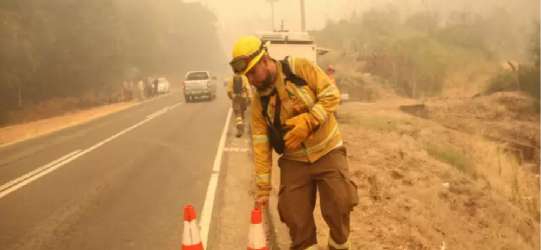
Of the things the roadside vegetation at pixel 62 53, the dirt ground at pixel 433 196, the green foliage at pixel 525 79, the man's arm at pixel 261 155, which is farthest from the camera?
the roadside vegetation at pixel 62 53

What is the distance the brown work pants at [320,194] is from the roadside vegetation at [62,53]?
790 inches

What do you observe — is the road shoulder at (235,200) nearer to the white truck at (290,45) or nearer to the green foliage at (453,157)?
the green foliage at (453,157)

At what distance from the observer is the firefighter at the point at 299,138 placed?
9.25 ft

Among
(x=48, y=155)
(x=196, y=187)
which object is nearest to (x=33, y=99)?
(x=48, y=155)

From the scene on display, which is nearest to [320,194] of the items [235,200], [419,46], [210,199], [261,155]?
[261,155]

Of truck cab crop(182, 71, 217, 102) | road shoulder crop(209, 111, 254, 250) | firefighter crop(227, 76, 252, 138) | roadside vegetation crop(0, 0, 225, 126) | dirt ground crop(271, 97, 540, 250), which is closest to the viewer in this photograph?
road shoulder crop(209, 111, 254, 250)

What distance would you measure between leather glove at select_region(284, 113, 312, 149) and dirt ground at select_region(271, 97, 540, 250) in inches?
66.5

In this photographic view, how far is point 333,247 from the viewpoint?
10.7ft

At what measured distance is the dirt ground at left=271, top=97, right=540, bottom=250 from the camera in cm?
467

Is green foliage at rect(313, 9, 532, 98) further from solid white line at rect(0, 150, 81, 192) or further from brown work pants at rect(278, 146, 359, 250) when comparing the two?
brown work pants at rect(278, 146, 359, 250)

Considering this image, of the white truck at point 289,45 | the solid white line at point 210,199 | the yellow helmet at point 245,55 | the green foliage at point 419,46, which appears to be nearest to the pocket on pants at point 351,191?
the yellow helmet at point 245,55

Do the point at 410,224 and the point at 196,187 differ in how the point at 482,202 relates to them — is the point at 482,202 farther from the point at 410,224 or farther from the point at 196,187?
the point at 196,187

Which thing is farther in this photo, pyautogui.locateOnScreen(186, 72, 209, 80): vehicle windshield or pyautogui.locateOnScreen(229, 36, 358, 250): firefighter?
pyautogui.locateOnScreen(186, 72, 209, 80): vehicle windshield

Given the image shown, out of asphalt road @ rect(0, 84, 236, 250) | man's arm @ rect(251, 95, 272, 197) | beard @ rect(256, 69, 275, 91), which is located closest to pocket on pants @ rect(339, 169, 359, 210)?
man's arm @ rect(251, 95, 272, 197)
